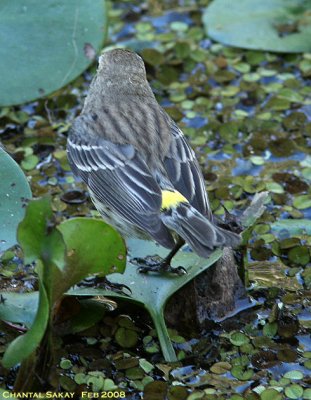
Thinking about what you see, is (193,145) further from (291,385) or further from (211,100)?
(291,385)

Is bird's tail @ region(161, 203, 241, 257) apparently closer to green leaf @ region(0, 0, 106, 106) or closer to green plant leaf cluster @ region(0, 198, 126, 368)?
green plant leaf cluster @ region(0, 198, 126, 368)

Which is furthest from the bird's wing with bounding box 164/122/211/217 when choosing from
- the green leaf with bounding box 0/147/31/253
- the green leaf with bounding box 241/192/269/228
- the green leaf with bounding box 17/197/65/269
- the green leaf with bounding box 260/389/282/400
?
Answer: the green leaf with bounding box 17/197/65/269

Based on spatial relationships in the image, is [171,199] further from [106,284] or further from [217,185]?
[217,185]

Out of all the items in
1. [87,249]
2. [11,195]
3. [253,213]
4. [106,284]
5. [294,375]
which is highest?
[87,249]

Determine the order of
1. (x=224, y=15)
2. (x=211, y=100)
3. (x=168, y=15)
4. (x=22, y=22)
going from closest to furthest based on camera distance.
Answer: (x=22, y=22)
(x=211, y=100)
(x=224, y=15)
(x=168, y=15)

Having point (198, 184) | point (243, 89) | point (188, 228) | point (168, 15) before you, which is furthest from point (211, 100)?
point (188, 228)

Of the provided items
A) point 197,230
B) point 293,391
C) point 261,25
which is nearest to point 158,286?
point 197,230

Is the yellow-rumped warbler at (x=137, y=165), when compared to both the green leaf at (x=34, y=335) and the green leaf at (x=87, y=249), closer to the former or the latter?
the green leaf at (x=87, y=249)

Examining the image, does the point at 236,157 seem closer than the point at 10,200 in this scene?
No
